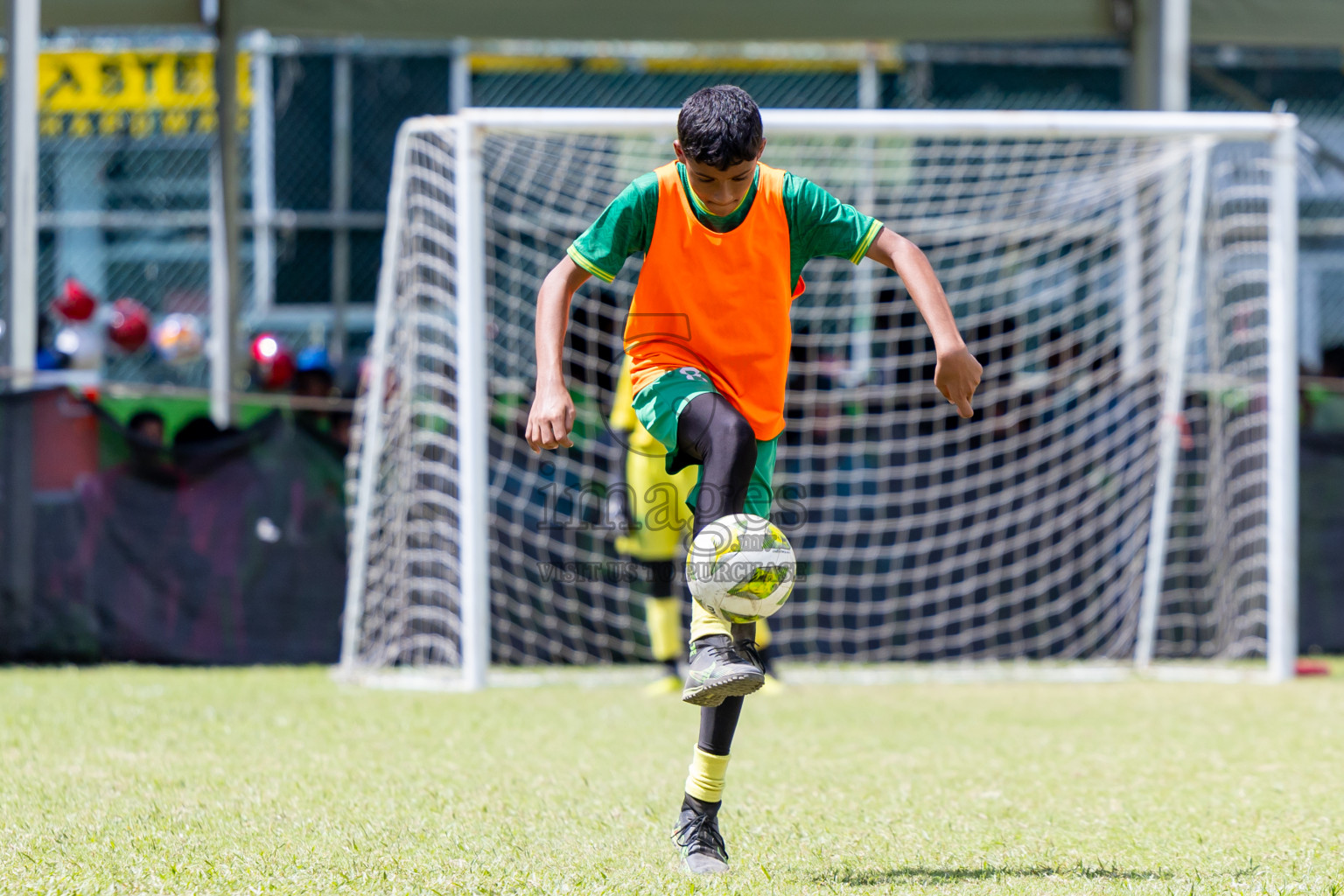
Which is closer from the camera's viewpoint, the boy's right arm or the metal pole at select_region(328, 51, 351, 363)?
the boy's right arm

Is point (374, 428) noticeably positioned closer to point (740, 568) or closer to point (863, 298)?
point (863, 298)

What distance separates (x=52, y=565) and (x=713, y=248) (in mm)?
4804

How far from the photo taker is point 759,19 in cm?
885

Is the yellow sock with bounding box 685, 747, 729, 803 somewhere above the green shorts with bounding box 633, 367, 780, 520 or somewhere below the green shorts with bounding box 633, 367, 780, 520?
below

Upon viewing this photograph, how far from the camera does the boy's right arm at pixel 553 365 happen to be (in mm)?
2898

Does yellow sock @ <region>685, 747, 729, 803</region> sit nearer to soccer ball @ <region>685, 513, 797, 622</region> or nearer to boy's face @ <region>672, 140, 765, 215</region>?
soccer ball @ <region>685, 513, 797, 622</region>

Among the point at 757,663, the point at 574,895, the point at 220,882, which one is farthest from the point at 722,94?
the point at 220,882

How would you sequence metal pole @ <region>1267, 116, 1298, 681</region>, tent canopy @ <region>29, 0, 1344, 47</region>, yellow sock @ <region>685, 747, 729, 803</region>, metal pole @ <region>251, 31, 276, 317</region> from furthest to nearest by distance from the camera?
metal pole @ <region>251, 31, 276, 317</region>, tent canopy @ <region>29, 0, 1344, 47</region>, metal pole @ <region>1267, 116, 1298, 681</region>, yellow sock @ <region>685, 747, 729, 803</region>

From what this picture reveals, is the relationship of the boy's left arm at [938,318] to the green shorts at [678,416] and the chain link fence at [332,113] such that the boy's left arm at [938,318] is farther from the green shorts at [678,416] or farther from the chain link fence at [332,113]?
the chain link fence at [332,113]

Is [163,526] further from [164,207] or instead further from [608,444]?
[164,207]

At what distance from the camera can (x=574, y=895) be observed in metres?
2.68

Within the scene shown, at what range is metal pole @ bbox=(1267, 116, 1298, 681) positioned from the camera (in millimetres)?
6715

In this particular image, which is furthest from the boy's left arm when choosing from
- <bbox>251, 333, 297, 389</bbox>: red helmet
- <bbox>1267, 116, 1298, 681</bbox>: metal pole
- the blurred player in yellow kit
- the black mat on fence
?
<bbox>251, 333, 297, 389</bbox>: red helmet

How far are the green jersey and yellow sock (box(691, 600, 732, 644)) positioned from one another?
0.75m
